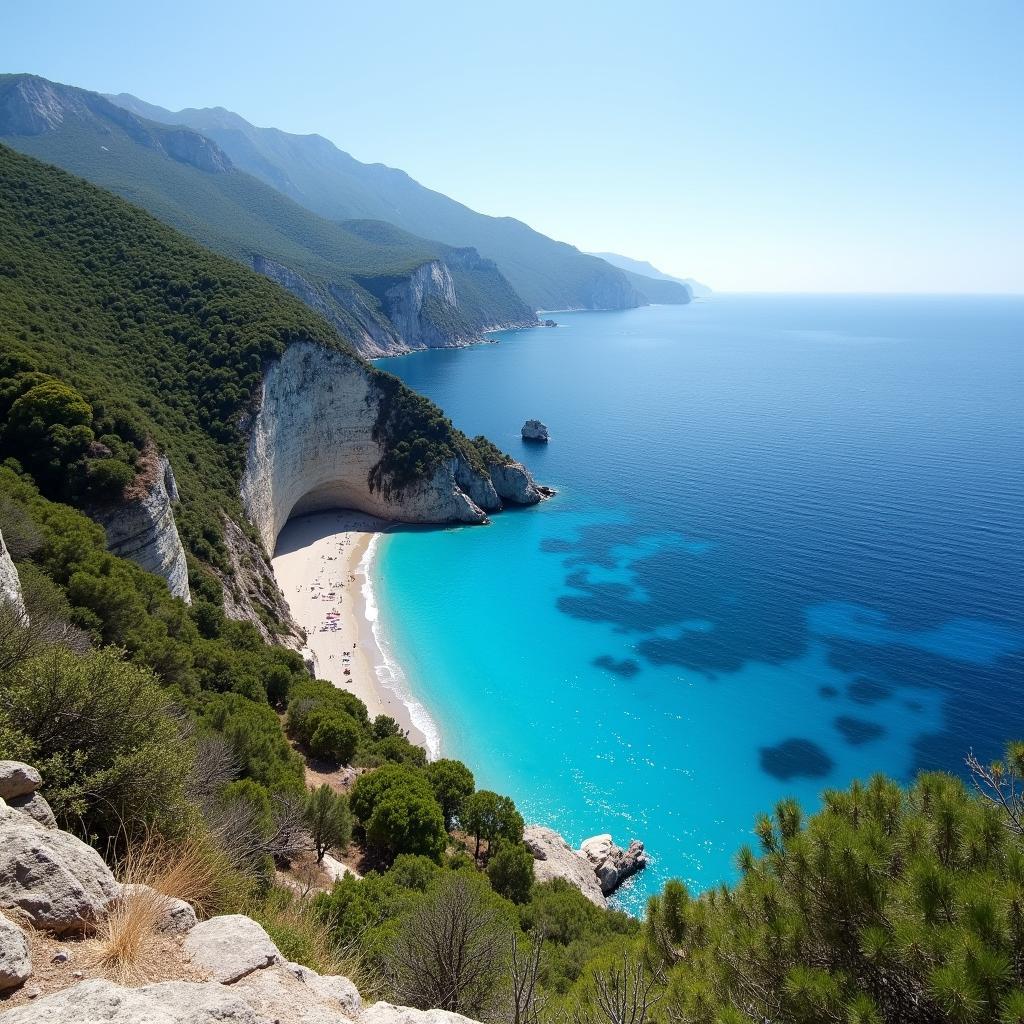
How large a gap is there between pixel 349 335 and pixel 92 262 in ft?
327

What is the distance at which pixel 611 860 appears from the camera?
25.1 m

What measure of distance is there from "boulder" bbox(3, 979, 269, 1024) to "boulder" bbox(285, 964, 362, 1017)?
951 millimetres

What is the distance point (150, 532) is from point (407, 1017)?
25.0 metres

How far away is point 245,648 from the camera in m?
27.6

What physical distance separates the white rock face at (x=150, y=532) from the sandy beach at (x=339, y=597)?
11.8 m

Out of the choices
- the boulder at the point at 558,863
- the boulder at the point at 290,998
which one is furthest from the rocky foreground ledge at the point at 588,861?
the boulder at the point at 290,998

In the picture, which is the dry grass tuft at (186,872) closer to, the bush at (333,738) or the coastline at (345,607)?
the bush at (333,738)

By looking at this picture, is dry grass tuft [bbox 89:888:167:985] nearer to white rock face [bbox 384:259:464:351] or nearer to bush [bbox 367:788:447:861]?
bush [bbox 367:788:447:861]

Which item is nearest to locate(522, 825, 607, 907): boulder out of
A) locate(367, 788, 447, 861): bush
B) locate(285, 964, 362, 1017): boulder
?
locate(367, 788, 447, 861): bush

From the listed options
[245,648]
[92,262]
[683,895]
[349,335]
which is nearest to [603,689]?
[245,648]

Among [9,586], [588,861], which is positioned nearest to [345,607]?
[588,861]

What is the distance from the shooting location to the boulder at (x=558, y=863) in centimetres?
2181

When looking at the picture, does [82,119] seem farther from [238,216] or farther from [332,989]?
[332,989]

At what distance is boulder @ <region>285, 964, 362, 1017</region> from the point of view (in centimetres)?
593
